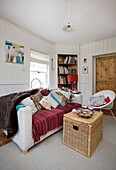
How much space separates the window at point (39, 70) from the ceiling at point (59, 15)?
715 millimetres

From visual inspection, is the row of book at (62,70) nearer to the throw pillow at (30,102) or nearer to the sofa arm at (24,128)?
the throw pillow at (30,102)

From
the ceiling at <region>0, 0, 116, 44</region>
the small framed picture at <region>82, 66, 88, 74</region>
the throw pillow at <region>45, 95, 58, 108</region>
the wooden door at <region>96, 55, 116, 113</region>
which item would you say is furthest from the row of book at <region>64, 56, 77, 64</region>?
the throw pillow at <region>45, 95, 58, 108</region>

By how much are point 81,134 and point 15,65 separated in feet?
7.56

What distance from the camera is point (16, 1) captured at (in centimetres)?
181

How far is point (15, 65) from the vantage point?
9.04 ft

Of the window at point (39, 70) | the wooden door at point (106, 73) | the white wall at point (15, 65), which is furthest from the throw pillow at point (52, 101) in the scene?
the wooden door at point (106, 73)

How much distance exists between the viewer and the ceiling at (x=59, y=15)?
186 cm

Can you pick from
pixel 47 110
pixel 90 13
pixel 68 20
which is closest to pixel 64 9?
pixel 68 20

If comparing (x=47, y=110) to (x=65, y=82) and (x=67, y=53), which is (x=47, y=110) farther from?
(x=67, y=53)

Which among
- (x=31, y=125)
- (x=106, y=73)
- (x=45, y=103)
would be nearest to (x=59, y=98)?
(x=45, y=103)

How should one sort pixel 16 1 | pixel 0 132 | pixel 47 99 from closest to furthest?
pixel 16 1 → pixel 0 132 → pixel 47 99

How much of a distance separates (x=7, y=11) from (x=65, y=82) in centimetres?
280

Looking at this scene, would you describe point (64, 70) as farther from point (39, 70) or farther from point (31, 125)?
Answer: point (31, 125)

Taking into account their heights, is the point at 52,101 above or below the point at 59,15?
below
